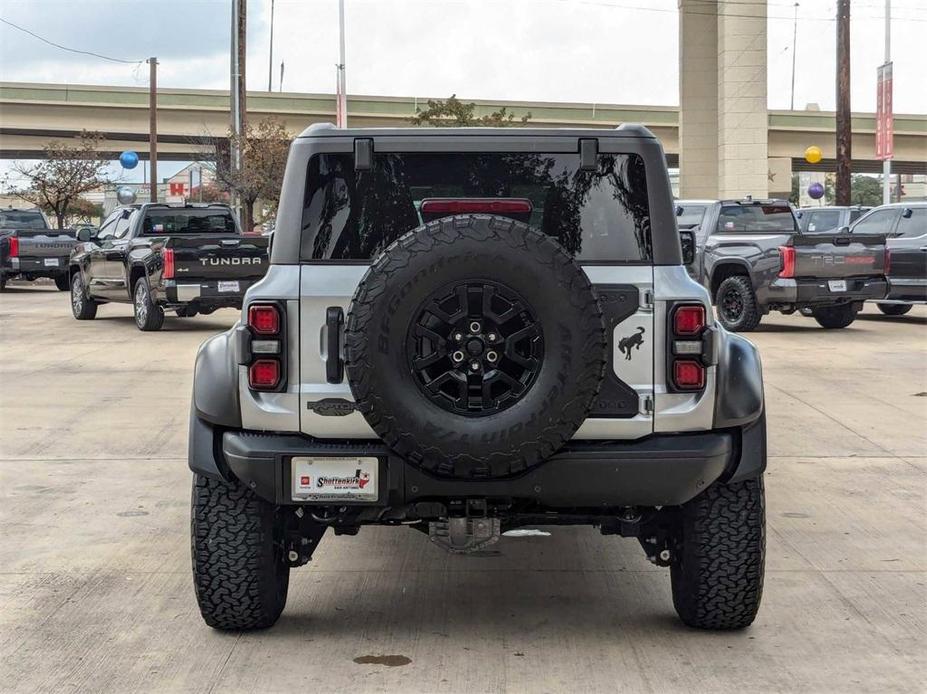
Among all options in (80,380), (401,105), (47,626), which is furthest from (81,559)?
(401,105)

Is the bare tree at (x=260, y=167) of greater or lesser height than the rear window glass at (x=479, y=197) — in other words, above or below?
above

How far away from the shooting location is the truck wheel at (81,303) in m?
21.7

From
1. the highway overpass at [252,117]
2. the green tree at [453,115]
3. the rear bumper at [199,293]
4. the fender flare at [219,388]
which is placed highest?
the highway overpass at [252,117]

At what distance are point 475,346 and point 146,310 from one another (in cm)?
1525

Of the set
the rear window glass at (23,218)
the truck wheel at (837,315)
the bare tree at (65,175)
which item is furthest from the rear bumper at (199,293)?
the bare tree at (65,175)

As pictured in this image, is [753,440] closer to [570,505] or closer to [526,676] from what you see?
[570,505]

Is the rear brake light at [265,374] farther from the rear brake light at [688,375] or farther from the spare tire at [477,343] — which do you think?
the rear brake light at [688,375]

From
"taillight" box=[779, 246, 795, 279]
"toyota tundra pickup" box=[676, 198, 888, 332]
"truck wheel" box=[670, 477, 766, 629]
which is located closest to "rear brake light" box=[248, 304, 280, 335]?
"truck wheel" box=[670, 477, 766, 629]

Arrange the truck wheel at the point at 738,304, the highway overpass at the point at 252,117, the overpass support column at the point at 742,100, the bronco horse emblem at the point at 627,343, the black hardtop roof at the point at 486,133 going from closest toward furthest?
the bronco horse emblem at the point at 627,343, the black hardtop roof at the point at 486,133, the truck wheel at the point at 738,304, the overpass support column at the point at 742,100, the highway overpass at the point at 252,117

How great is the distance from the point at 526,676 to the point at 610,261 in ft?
4.93

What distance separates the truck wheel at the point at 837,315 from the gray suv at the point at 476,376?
15034 millimetres

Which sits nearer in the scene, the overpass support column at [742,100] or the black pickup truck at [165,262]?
the black pickup truck at [165,262]

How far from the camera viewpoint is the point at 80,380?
13.8 metres

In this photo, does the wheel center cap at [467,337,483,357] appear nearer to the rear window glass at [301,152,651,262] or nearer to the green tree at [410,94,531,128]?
the rear window glass at [301,152,651,262]
